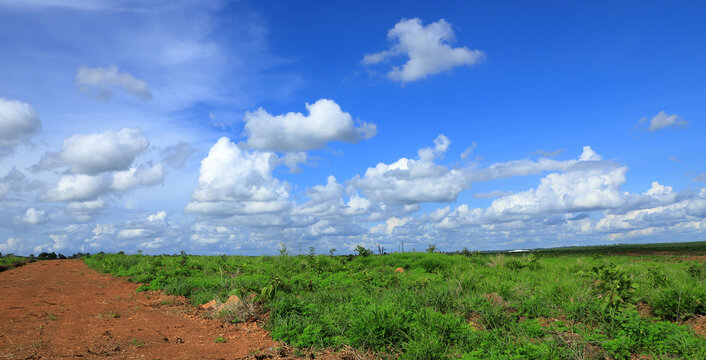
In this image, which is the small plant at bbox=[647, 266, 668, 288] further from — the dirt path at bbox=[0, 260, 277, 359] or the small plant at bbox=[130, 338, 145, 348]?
the small plant at bbox=[130, 338, 145, 348]

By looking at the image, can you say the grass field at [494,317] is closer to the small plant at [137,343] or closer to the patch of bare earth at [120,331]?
the patch of bare earth at [120,331]

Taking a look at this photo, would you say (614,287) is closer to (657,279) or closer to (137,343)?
(657,279)

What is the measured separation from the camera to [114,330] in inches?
367

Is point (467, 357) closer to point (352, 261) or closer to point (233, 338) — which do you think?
point (233, 338)

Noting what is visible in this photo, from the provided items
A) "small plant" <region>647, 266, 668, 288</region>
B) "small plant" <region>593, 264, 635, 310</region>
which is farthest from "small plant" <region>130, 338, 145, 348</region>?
"small plant" <region>647, 266, 668, 288</region>

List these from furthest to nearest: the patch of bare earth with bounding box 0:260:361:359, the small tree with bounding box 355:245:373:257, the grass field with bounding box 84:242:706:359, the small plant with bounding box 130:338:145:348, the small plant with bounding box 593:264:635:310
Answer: the small tree with bounding box 355:245:373:257, the small plant with bounding box 593:264:635:310, the small plant with bounding box 130:338:145:348, the patch of bare earth with bounding box 0:260:361:359, the grass field with bounding box 84:242:706:359

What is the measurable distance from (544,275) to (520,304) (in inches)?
239

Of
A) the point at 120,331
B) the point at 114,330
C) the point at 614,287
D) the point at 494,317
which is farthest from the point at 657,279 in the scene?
the point at 114,330

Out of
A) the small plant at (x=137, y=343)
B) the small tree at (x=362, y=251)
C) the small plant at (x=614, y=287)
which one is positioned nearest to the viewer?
the small plant at (x=137, y=343)

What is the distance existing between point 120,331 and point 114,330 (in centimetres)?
20

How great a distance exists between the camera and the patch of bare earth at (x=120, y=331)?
765 centimetres

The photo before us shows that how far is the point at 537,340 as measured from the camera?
7262 millimetres

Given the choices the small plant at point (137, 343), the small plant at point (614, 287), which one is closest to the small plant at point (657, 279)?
the small plant at point (614, 287)

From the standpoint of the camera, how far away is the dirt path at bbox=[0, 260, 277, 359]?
25.3 ft
